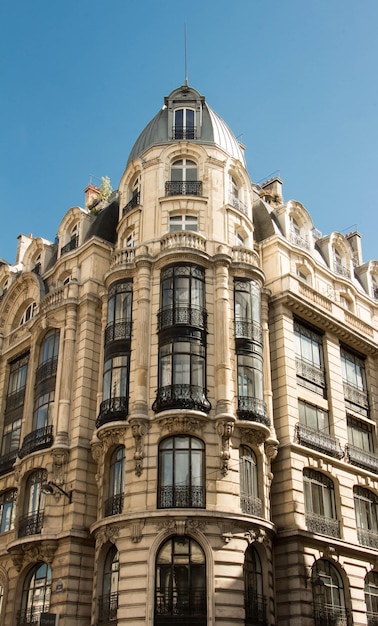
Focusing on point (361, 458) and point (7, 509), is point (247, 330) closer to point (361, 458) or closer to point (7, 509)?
point (361, 458)

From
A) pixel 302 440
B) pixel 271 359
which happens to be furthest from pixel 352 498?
pixel 271 359

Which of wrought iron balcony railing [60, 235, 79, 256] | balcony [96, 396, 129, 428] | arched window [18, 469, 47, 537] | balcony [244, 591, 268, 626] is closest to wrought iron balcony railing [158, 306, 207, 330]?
balcony [96, 396, 129, 428]

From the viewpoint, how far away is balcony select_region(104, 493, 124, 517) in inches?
1184

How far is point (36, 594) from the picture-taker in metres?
32.1

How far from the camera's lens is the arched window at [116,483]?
1192 inches

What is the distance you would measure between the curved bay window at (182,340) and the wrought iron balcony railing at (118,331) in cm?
170

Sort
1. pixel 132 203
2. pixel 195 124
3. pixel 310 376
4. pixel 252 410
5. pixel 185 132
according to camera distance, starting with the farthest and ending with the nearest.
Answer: pixel 195 124 < pixel 185 132 < pixel 132 203 < pixel 310 376 < pixel 252 410

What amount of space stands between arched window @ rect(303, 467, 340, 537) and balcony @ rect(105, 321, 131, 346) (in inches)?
401

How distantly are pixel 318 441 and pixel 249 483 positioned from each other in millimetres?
5299

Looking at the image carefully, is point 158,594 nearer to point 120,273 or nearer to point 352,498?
point 352,498

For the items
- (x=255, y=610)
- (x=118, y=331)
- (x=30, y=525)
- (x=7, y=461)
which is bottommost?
(x=255, y=610)

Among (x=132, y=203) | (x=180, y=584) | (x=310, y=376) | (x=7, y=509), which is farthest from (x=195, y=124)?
(x=180, y=584)

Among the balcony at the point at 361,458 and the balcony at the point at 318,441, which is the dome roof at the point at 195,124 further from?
the balcony at the point at 361,458

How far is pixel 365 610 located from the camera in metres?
32.8
